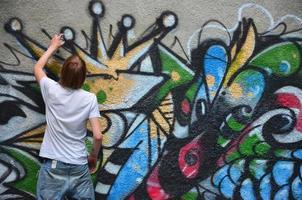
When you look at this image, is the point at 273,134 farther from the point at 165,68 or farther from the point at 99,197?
the point at 99,197

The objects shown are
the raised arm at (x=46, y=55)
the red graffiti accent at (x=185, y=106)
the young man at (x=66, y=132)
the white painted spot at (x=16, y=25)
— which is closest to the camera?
the young man at (x=66, y=132)

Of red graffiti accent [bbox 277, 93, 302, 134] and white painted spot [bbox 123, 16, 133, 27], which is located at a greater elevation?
white painted spot [bbox 123, 16, 133, 27]

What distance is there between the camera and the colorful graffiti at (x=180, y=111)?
4.73 m

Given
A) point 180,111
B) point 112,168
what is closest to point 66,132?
point 112,168

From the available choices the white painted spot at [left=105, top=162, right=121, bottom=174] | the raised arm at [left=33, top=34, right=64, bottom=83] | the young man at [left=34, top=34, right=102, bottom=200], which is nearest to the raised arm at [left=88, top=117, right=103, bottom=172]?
the young man at [left=34, top=34, right=102, bottom=200]

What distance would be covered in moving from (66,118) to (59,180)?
498 mm

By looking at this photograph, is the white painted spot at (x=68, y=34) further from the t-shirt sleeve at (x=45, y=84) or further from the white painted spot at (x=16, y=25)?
the t-shirt sleeve at (x=45, y=84)

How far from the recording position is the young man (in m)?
4.13

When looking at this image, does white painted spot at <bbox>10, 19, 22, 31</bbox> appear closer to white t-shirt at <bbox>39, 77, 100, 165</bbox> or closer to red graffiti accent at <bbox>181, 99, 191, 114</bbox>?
white t-shirt at <bbox>39, 77, 100, 165</bbox>

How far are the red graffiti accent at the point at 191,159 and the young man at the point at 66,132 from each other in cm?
95

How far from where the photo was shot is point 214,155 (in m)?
4.86

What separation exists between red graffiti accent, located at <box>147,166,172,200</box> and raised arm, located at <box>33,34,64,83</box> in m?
1.38

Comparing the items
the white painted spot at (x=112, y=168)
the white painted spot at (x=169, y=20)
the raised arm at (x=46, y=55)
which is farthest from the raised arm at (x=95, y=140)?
the white painted spot at (x=169, y=20)

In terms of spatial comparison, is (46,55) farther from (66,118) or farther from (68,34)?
(66,118)
